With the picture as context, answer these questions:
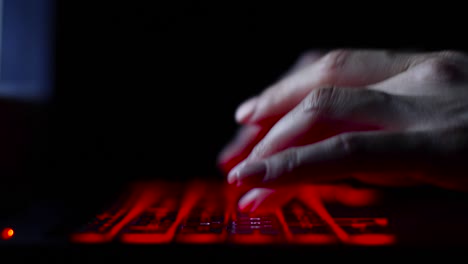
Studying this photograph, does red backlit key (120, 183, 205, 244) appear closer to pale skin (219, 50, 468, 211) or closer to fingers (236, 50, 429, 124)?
pale skin (219, 50, 468, 211)

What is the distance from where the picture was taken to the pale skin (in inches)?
22.8

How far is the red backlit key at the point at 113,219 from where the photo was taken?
495 millimetres

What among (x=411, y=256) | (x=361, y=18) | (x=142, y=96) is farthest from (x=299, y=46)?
(x=411, y=256)

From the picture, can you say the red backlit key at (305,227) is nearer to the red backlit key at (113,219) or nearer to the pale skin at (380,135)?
the pale skin at (380,135)

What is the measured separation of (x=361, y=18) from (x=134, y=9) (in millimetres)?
580

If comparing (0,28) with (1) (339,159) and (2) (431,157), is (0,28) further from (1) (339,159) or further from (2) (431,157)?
(2) (431,157)

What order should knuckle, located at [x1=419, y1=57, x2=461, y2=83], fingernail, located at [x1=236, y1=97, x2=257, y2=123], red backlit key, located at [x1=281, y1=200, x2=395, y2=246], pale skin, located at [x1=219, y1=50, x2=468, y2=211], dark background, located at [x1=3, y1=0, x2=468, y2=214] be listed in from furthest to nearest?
dark background, located at [x1=3, y1=0, x2=468, y2=214] < fingernail, located at [x1=236, y1=97, x2=257, y2=123] < knuckle, located at [x1=419, y1=57, x2=461, y2=83] < pale skin, located at [x1=219, y1=50, x2=468, y2=211] < red backlit key, located at [x1=281, y1=200, x2=395, y2=246]

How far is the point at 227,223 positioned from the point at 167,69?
57 centimetres

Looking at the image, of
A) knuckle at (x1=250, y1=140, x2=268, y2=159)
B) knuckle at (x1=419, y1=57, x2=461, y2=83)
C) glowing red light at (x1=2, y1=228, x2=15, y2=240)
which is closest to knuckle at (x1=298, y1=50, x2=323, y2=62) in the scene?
knuckle at (x1=419, y1=57, x2=461, y2=83)

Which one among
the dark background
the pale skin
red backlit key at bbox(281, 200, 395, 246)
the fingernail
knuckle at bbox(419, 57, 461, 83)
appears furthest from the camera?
the dark background

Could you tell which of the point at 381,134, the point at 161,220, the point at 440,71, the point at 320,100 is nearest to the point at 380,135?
the point at 381,134

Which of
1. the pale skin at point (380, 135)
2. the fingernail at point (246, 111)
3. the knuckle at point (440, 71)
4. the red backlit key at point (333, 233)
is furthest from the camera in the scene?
the fingernail at point (246, 111)

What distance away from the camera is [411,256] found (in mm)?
438

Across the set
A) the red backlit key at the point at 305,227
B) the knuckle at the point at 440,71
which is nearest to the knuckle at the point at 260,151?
the red backlit key at the point at 305,227
